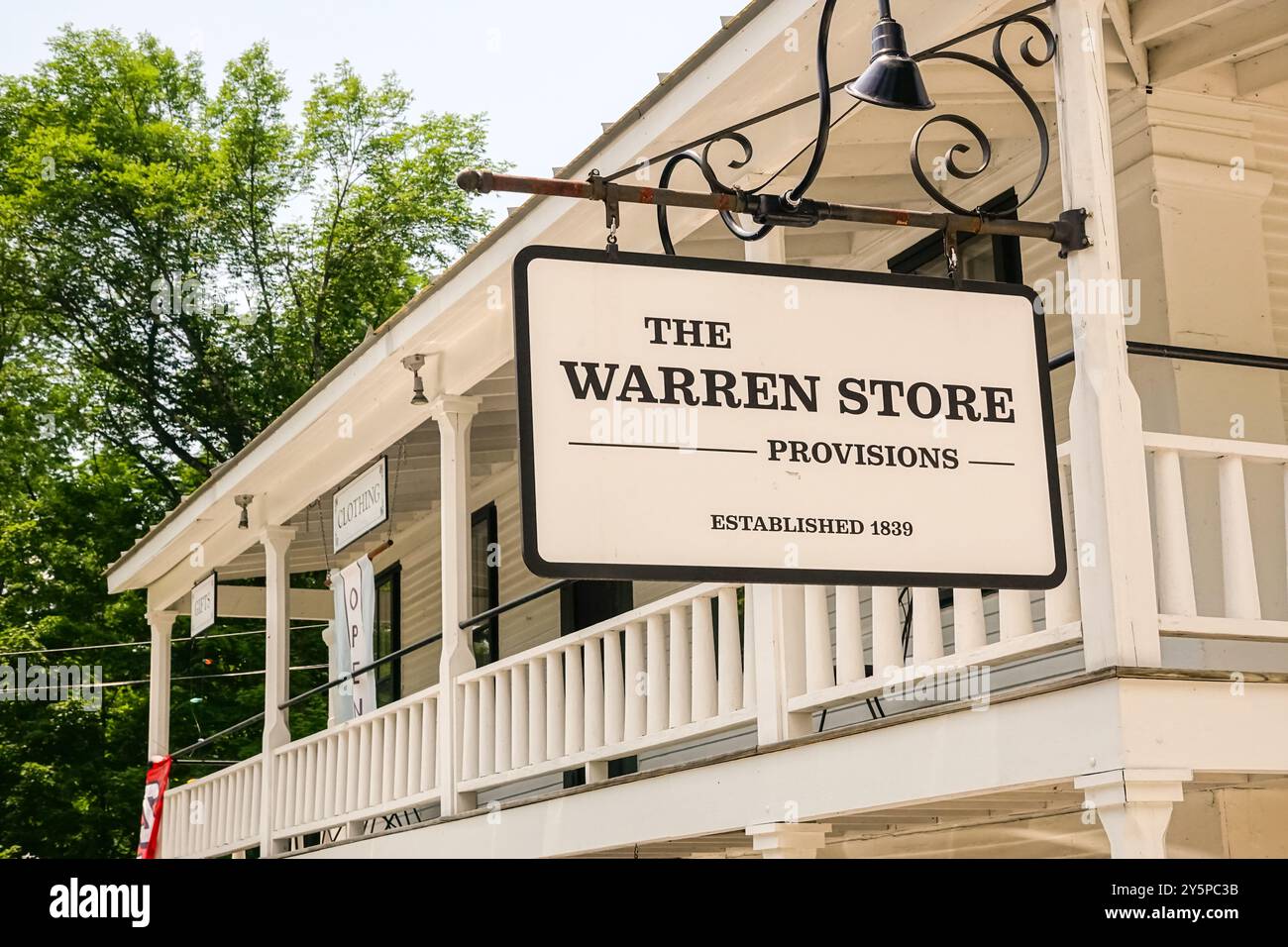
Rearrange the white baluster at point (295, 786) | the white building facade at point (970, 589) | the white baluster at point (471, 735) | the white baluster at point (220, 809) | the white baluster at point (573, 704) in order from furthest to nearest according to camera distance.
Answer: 1. the white baluster at point (220, 809)
2. the white baluster at point (295, 786)
3. the white baluster at point (471, 735)
4. the white baluster at point (573, 704)
5. the white building facade at point (970, 589)

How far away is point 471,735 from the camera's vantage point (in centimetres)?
1005

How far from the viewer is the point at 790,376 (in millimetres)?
4977

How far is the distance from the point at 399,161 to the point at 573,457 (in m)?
30.6

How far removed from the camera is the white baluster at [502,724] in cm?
967

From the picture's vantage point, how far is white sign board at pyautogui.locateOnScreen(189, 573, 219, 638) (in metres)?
14.0

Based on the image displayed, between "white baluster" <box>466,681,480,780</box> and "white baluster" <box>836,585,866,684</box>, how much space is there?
3.59 meters

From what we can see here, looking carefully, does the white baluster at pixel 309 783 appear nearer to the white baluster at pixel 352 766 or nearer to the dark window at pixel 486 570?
the white baluster at pixel 352 766

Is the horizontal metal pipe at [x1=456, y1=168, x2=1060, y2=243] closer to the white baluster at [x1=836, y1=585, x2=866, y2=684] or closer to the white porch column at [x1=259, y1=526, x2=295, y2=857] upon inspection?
the white baluster at [x1=836, y1=585, x2=866, y2=684]

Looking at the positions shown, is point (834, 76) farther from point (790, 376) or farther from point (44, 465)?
point (44, 465)

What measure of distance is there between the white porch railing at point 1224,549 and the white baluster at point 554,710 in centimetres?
406

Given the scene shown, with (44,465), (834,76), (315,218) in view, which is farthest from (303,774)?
(315,218)

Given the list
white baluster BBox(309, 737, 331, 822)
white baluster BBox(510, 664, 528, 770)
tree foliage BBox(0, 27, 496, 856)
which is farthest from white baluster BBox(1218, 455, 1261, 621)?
tree foliage BBox(0, 27, 496, 856)

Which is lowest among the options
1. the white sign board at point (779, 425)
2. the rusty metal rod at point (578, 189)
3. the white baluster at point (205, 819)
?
the white baluster at point (205, 819)

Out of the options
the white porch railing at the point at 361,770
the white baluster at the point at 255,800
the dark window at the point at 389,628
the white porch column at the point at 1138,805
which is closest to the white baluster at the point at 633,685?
the white porch railing at the point at 361,770
